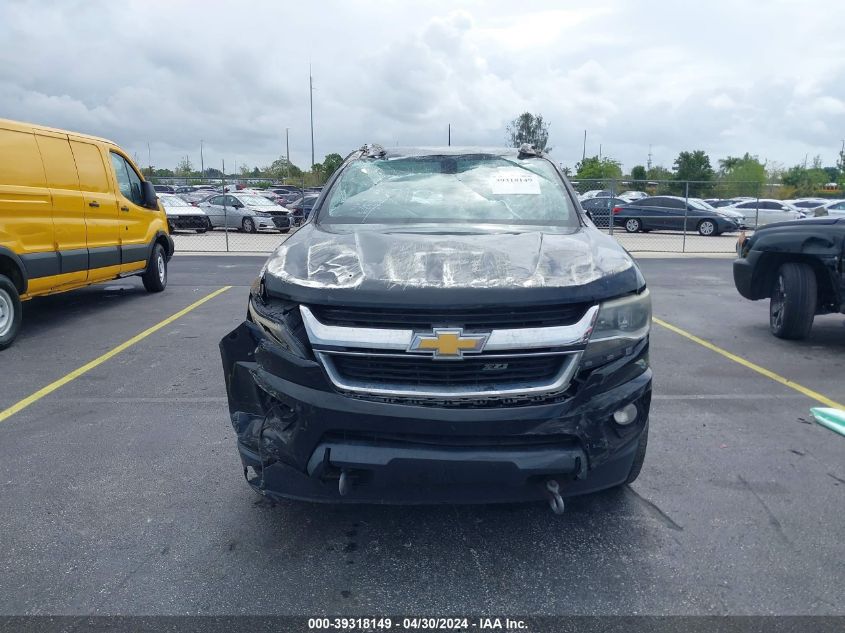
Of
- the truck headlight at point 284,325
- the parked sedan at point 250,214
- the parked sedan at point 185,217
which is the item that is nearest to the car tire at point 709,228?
the parked sedan at point 250,214

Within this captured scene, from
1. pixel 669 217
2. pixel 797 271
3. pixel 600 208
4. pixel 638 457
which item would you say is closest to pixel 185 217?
pixel 600 208

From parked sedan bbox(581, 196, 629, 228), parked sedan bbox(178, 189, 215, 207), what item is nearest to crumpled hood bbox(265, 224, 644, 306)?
parked sedan bbox(581, 196, 629, 228)

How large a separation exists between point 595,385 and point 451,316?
62 cm

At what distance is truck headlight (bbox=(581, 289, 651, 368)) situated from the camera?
271 centimetres

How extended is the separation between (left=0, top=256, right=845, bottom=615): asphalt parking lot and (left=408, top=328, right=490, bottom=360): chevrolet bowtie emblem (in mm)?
942

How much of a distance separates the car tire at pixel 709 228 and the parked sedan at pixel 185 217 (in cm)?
1813

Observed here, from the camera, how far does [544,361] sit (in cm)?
270

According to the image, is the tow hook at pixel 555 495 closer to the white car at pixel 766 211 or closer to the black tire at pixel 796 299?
the black tire at pixel 796 299

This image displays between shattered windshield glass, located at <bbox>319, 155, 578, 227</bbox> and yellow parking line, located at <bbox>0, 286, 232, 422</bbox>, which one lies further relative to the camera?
yellow parking line, located at <bbox>0, 286, 232, 422</bbox>

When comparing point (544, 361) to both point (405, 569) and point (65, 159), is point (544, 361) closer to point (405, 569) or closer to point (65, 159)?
point (405, 569)

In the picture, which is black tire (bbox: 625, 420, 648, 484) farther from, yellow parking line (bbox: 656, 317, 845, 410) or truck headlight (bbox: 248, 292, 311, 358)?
yellow parking line (bbox: 656, 317, 845, 410)

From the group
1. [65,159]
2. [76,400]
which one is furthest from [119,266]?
[76,400]

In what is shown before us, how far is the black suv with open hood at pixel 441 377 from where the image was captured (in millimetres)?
2629

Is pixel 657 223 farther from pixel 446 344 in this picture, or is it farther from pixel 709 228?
pixel 446 344
